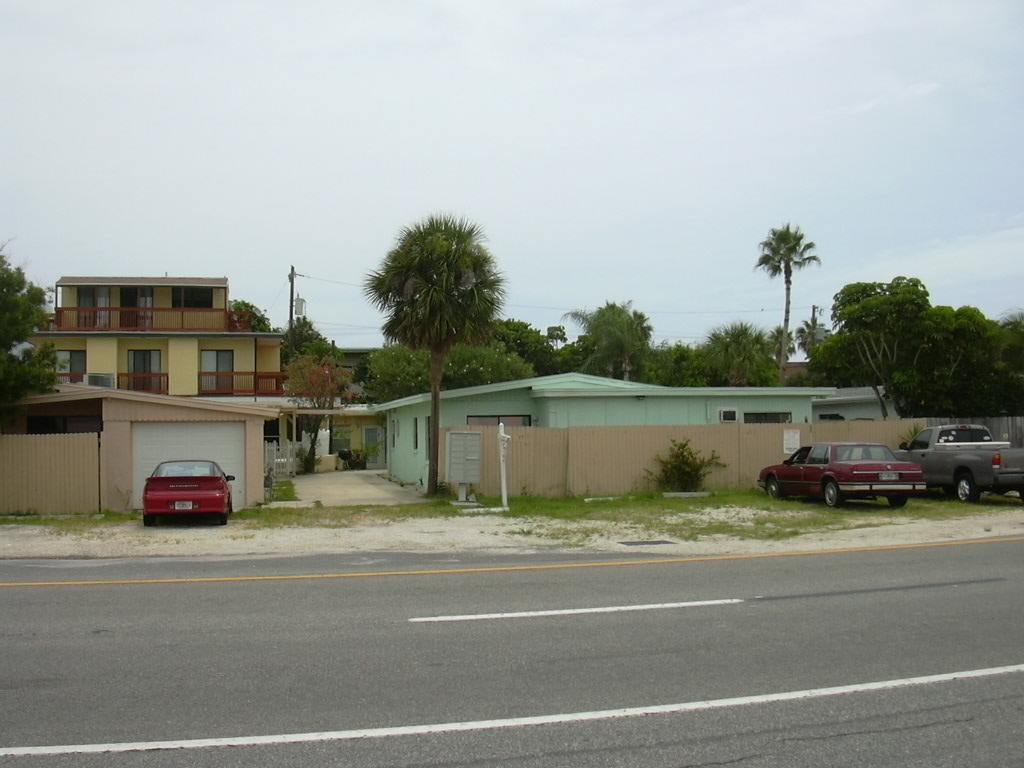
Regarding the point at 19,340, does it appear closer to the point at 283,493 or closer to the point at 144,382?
the point at 283,493

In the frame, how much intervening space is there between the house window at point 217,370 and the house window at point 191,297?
2.41m

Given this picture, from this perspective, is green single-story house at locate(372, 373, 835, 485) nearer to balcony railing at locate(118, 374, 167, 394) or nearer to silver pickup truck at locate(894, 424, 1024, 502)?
silver pickup truck at locate(894, 424, 1024, 502)

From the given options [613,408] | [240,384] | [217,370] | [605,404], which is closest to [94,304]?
[217,370]

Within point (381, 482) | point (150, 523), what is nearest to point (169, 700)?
point (150, 523)

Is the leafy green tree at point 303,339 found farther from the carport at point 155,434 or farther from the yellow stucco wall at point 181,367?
the carport at point 155,434

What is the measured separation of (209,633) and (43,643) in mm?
1344

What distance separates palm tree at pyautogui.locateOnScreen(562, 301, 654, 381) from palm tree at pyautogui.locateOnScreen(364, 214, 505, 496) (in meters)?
25.2

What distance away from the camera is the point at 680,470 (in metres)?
24.9

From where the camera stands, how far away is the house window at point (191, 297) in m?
42.8

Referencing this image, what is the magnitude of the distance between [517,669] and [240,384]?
119 feet

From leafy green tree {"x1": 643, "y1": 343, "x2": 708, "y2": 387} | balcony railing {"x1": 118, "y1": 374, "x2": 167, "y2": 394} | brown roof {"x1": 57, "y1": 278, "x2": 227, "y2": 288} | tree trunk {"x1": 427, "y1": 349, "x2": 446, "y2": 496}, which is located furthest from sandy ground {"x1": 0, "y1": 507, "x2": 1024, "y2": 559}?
leafy green tree {"x1": 643, "y1": 343, "x2": 708, "y2": 387}

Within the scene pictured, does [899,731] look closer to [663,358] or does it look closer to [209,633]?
[209,633]

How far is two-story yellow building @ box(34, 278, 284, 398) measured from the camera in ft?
133

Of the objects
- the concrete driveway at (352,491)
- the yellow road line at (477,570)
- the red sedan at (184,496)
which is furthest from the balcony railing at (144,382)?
the yellow road line at (477,570)
